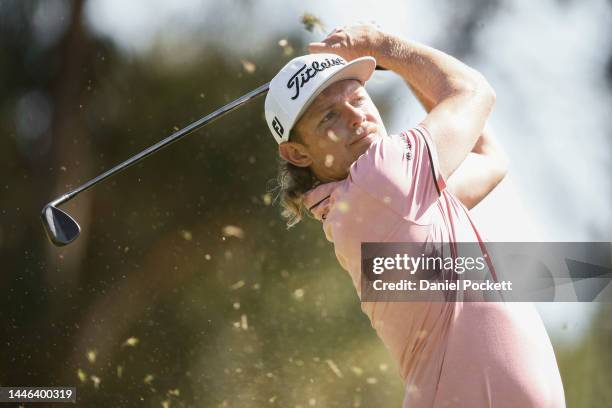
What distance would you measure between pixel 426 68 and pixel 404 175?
42cm

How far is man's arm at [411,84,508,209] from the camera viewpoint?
2307mm

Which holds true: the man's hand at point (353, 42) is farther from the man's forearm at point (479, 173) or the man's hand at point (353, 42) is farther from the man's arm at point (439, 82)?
the man's forearm at point (479, 173)

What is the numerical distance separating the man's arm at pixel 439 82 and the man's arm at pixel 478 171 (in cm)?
11

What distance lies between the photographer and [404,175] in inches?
75.8

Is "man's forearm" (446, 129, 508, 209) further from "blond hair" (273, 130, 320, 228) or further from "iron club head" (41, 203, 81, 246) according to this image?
"iron club head" (41, 203, 81, 246)

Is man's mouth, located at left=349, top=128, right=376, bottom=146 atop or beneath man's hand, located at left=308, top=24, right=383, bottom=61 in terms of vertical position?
beneath

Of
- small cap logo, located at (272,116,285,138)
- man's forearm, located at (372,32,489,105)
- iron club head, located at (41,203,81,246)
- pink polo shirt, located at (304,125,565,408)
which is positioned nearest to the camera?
pink polo shirt, located at (304,125,565,408)

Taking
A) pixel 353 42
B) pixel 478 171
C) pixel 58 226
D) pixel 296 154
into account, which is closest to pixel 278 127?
pixel 296 154

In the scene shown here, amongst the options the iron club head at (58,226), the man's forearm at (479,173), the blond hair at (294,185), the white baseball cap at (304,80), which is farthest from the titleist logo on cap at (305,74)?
the iron club head at (58,226)

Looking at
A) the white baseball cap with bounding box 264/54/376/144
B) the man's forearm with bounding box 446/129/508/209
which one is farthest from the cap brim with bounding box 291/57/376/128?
the man's forearm with bounding box 446/129/508/209

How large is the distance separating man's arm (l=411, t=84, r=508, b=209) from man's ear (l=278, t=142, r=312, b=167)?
372 mm

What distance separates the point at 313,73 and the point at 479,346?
0.82 metres

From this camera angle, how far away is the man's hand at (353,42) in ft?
7.78

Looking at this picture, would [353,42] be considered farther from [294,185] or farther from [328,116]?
[294,185]
